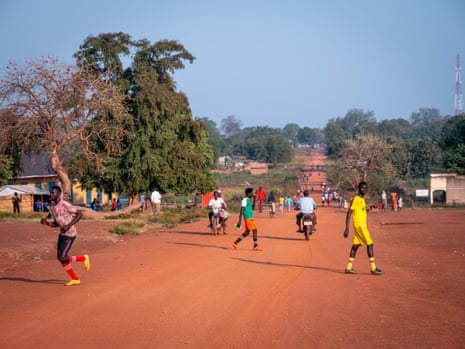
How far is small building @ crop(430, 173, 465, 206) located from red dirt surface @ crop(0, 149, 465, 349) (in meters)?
38.1

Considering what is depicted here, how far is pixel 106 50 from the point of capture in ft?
128

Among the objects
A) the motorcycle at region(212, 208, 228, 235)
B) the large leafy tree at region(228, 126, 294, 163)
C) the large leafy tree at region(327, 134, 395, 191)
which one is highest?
the large leafy tree at region(228, 126, 294, 163)

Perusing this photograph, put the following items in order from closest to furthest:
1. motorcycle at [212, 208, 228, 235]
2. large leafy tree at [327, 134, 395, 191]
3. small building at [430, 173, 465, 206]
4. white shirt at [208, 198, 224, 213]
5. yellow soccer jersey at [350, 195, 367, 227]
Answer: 1. yellow soccer jersey at [350, 195, 367, 227]
2. white shirt at [208, 198, 224, 213]
3. motorcycle at [212, 208, 228, 235]
4. small building at [430, 173, 465, 206]
5. large leafy tree at [327, 134, 395, 191]

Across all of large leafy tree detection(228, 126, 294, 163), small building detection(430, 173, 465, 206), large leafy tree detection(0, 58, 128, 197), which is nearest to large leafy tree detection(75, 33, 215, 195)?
large leafy tree detection(0, 58, 128, 197)

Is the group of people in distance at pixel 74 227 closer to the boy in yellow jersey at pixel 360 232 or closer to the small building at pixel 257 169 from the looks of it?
the boy in yellow jersey at pixel 360 232

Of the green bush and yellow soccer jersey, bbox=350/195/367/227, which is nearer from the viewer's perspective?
yellow soccer jersey, bbox=350/195/367/227

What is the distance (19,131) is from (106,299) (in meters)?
22.6

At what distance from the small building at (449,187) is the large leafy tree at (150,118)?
23.9 m

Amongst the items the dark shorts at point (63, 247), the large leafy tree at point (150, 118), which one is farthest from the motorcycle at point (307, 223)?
the large leafy tree at point (150, 118)

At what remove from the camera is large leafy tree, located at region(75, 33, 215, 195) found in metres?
38.3

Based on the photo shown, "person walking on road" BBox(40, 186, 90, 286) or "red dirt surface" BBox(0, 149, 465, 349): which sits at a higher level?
"person walking on road" BBox(40, 186, 90, 286)

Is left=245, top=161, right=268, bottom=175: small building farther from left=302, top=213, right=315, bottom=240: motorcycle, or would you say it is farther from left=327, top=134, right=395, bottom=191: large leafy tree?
left=302, top=213, right=315, bottom=240: motorcycle

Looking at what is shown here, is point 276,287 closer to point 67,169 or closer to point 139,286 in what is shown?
point 139,286

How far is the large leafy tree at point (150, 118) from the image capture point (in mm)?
38312
